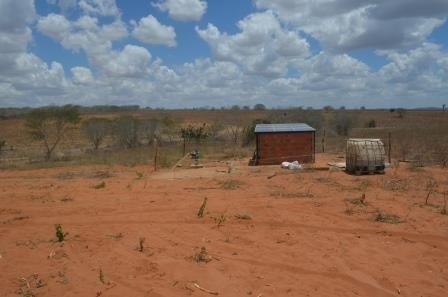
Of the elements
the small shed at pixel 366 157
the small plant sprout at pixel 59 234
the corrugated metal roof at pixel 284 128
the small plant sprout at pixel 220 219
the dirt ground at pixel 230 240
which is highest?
the corrugated metal roof at pixel 284 128

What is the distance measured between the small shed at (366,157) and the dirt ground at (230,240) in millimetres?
1615

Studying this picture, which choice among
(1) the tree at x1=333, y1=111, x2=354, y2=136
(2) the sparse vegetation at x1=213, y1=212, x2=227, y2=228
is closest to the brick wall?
(2) the sparse vegetation at x1=213, y1=212, x2=227, y2=228

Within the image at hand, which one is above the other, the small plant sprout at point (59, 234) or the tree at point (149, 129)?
the tree at point (149, 129)

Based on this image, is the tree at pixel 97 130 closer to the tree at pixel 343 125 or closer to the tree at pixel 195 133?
the tree at pixel 195 133

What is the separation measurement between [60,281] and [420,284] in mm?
4488

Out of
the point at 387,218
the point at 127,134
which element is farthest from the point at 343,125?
the point at 387,218

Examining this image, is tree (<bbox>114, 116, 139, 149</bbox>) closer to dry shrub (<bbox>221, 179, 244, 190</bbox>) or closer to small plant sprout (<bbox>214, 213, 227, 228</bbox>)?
dry shrub (<bbox>221, 179, 244, 190</bbox>)

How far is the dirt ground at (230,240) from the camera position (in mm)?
6191

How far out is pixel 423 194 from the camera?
11.7 meters

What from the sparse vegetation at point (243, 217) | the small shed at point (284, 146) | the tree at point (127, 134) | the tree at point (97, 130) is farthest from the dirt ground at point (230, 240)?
the tree at point (97, 130)

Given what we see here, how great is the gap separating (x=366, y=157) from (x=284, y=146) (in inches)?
188

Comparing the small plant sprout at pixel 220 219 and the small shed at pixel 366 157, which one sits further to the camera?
the small shed at pixel 366 157

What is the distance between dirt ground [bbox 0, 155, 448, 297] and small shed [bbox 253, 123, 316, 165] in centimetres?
583

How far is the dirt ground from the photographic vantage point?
6.19 meters
